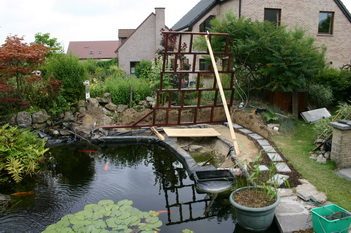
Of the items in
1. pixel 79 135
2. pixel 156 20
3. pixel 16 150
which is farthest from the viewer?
pixel 156 20

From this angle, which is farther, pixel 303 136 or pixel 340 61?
pixel 340 61

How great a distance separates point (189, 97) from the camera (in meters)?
10.9

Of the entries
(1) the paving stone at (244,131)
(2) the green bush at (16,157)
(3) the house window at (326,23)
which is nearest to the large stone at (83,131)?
(2) the green bush at (16,157)

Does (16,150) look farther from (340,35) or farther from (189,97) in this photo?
(340,35)

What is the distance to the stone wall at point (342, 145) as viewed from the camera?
5.29 m

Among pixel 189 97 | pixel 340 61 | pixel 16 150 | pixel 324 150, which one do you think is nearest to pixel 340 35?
pixel 340 61

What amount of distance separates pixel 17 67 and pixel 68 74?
185 cm

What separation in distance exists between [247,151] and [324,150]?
5.21ft

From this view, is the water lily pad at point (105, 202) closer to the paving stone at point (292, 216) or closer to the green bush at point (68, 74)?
the paving stone at point (292, 216)

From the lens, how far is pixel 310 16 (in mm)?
Result: 14750

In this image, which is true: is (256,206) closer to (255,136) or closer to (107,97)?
(255,136)

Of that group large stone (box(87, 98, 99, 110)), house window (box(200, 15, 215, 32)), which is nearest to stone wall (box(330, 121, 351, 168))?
large stone (box(87, 98, 99, 110))

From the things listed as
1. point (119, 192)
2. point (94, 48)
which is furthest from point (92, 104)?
point (94, 48)

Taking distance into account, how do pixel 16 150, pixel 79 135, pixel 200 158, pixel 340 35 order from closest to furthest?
pixel 16 150 → pixel 200 158 → pixel 79 135 → pixel 340 35
